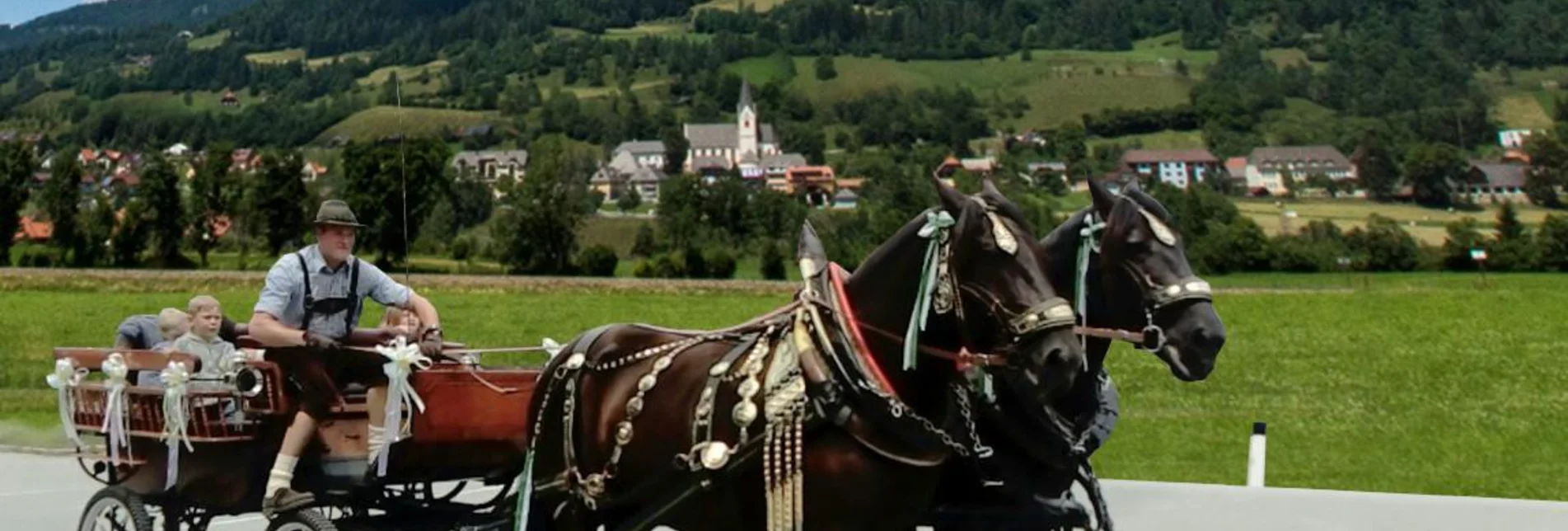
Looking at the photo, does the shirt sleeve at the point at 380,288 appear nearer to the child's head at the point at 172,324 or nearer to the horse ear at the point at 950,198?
the child's head at the point at 172,324

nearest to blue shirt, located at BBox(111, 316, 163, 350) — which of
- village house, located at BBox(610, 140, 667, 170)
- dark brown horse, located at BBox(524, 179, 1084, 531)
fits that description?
dark brown horse, located at BBox(524, 179, 1084, 531)

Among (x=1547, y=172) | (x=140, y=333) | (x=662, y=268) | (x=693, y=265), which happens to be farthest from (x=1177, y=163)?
Result: (x=140, y=333)

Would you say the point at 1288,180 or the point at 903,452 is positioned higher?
the point at 903,452

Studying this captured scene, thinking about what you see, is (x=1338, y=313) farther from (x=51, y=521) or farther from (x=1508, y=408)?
(x=51, y=521)

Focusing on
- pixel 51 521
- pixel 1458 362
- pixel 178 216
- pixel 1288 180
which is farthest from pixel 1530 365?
pixel 1288 180

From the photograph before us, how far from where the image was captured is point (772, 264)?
71.4 meters

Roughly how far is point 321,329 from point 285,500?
31.6 inches

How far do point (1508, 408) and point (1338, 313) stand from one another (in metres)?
23.3

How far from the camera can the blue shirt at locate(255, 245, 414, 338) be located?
8.65m

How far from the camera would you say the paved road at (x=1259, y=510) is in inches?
470

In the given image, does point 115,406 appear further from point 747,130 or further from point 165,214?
point 747,130

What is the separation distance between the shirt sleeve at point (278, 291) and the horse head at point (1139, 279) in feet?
11.3

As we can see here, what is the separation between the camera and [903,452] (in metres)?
6.16

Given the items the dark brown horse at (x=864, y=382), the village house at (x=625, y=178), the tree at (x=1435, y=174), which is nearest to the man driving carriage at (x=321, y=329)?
the dark brown horse at (x=864, y=382)
